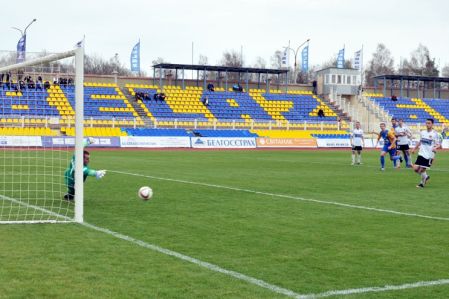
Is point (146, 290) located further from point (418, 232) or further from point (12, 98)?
point (12, 98)

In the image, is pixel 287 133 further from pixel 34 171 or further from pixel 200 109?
pixel 34 171

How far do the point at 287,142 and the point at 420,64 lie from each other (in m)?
83.4

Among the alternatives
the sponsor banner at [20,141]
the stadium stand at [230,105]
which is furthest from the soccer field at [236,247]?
the stadium stand at [230,105]

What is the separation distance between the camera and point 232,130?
1890 inches

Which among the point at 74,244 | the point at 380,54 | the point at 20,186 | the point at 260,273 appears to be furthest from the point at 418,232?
the point at 380,54

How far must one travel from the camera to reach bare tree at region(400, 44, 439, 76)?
371ft

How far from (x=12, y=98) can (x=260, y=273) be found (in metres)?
12.7

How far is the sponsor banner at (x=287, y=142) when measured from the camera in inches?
1813

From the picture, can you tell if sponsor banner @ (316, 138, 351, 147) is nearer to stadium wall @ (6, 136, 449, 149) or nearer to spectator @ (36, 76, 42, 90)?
stadium wall @ (6, 136, 449, 149)

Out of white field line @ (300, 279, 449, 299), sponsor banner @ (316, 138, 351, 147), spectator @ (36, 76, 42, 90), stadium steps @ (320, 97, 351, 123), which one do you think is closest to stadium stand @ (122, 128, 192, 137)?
sponsor banner @ (316, 138, 351, 147)

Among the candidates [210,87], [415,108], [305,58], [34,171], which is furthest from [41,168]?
[305,58]

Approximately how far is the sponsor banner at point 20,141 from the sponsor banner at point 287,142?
1730 centimetres

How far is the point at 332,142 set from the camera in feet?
156

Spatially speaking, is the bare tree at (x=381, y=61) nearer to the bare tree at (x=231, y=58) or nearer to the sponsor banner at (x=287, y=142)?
the bare tree at (x=231, y=58)
